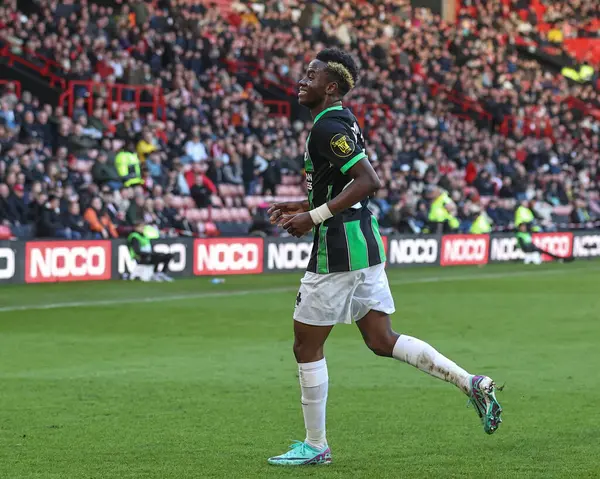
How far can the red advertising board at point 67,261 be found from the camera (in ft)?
68.5

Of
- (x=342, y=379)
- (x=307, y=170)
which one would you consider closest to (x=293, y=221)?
(x=307, y=170)

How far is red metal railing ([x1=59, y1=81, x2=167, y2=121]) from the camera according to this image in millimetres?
26234

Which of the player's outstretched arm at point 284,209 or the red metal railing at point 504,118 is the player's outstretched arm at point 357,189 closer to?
the player's outstretched arm at point 284,209

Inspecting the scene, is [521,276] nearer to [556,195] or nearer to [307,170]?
[556,195]

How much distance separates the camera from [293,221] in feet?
21.3

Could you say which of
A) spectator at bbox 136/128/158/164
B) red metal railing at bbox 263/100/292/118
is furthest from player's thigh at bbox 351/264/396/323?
red metal railing at bbox 263/100/292/118

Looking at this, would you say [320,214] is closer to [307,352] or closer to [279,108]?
[307,352]

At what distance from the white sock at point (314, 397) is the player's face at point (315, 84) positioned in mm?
1508

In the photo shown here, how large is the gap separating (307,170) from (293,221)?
1.35ft

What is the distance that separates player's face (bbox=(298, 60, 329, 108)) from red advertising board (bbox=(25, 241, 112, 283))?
1464 centimetres

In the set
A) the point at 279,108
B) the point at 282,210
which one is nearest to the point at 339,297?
the point at 282,210

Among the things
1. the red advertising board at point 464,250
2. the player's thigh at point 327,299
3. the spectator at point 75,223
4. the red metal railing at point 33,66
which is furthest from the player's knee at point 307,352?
the red advertising board at point 464,250

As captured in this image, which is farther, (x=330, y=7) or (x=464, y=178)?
(x=330, y=7)

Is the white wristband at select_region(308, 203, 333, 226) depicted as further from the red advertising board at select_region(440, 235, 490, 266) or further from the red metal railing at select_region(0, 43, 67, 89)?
the red advertising board at select_region(440, 235, 490, 266)
